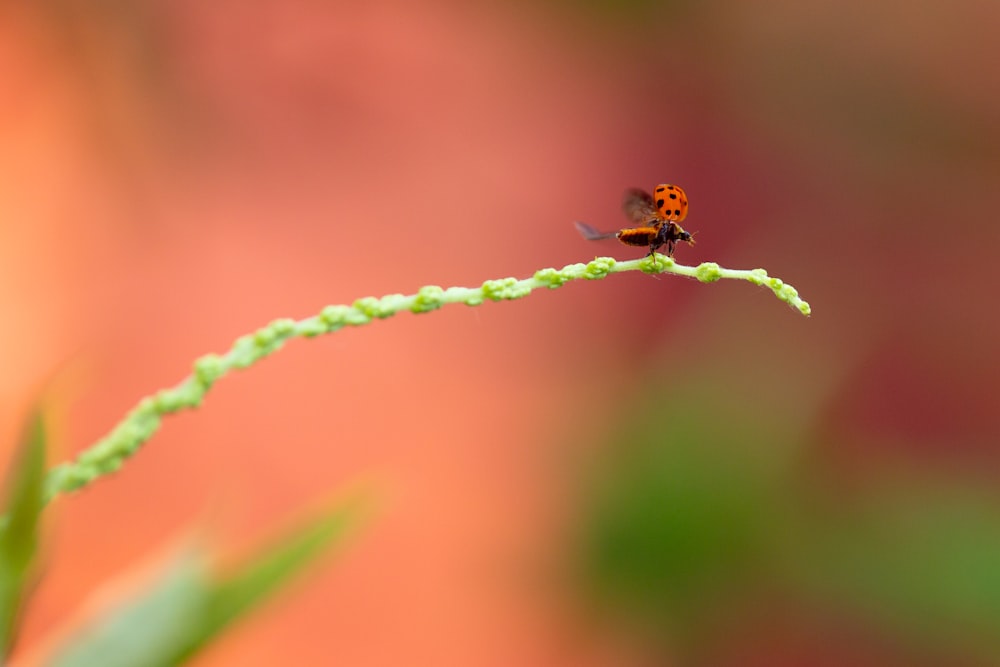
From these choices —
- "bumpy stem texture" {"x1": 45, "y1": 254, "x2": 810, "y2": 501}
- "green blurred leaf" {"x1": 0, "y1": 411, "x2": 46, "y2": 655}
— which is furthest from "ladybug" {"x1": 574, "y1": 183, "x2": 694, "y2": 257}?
"green blurred leaf" {"x1": 0, "y1": 411, "x2": 46, "y2": 655}

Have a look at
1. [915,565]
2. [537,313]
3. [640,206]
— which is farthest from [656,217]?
[537,313]

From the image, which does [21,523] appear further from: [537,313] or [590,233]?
[537,313]

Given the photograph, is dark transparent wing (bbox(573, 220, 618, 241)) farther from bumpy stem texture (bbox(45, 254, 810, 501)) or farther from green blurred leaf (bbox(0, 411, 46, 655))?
green blurred leaf (bbox(0, 411, 46, 655))

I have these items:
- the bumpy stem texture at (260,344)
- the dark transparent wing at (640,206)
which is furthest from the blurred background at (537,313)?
the bumpy stem texture at (260,344)

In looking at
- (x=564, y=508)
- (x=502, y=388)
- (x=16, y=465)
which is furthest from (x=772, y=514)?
(x=16, y=465)

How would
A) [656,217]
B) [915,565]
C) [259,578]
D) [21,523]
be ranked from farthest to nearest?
[915,565] < [656,217] < [259,578] < [21,523]

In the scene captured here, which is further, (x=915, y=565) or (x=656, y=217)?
(x=915, y=565)

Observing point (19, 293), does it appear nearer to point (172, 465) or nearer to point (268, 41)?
point (172, 465)
